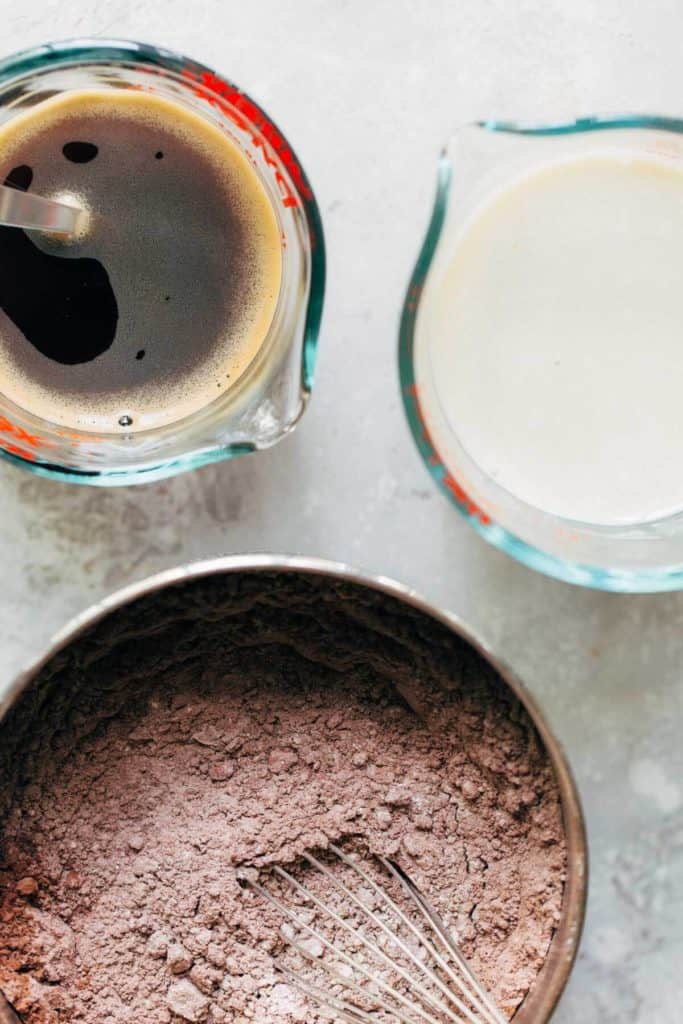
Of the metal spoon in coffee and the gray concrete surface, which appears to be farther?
the gray concrete surface

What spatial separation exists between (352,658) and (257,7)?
49 cm

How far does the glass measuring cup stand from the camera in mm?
771

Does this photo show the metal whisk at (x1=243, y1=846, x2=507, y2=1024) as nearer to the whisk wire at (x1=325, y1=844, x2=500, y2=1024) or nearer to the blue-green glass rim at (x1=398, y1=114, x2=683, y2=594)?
the whisk wire at (x1=325, y1=844, x2=500, y2=1024)

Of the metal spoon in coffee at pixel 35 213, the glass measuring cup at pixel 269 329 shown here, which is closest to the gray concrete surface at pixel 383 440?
the glass measuring cup at pixel 269 329

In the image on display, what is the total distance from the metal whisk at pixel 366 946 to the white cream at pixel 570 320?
33cm

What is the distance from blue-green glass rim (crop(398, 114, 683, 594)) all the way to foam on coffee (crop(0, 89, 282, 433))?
0.12 metres

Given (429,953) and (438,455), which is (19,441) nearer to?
(438,455)

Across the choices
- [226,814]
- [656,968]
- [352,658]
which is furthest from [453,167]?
[656,968]

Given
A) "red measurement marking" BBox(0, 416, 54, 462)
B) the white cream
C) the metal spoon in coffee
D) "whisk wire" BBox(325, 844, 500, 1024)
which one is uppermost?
the white cream

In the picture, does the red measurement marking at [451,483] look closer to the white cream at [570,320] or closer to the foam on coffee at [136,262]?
the white cream at [570,320]

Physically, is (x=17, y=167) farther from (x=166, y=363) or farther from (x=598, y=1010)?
(x=598, y=1010)

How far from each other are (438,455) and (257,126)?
258 mm

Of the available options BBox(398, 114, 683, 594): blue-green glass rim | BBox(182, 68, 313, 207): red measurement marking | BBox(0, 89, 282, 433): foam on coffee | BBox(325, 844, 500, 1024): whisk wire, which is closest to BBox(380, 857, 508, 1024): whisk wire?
BBox(325, 844, 500, 1024): whisk wire

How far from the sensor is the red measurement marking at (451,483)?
2.50 feet
